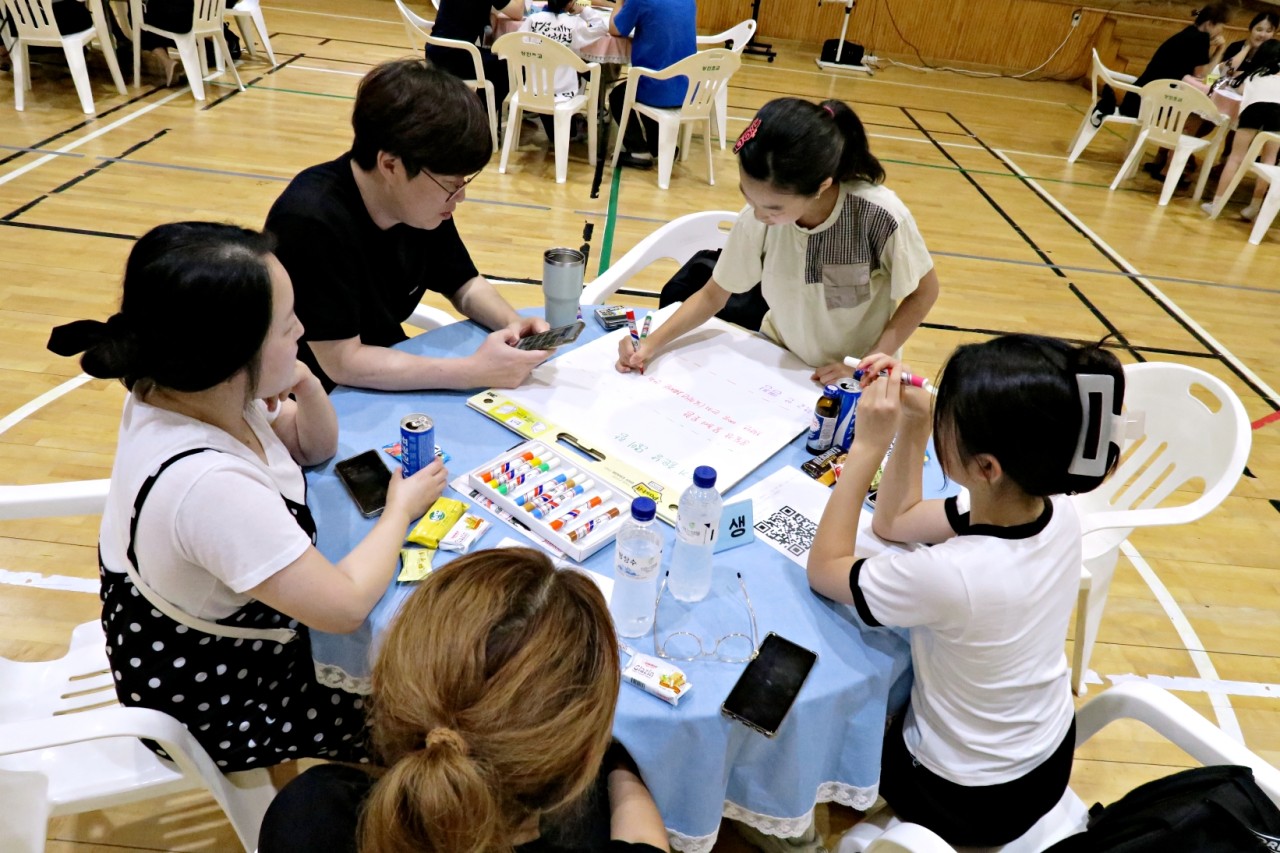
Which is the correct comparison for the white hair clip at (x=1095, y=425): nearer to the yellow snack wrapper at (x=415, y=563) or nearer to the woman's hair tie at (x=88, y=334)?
the yellow snack wrapper at (x=415, y=563)

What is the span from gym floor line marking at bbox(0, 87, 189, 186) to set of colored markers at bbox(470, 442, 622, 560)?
463 cm

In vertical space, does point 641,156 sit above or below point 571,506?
below

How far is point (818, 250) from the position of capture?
2047 mm

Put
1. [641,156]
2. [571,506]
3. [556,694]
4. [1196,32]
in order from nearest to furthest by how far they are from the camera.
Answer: [556,694]
[571,506]
[641,156]
[1196,32]

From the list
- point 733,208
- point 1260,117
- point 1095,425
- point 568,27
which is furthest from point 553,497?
point 1260,117

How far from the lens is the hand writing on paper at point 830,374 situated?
6.58ft

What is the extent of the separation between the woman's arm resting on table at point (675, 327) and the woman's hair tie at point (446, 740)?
125 cm

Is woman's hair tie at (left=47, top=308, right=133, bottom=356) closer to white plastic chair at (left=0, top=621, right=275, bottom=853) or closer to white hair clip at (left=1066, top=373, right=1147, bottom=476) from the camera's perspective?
white plastic chair at (left=0, top=621, right=275, bottom=853)

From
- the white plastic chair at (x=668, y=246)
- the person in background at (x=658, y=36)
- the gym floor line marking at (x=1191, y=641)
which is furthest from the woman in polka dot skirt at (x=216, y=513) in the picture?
the person in background at (x=658, y=36)

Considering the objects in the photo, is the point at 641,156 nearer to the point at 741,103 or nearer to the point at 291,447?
the point at 741,103

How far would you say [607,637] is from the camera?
934 mm

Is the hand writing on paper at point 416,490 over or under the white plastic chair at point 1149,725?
over

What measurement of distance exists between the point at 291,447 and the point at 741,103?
7.16m

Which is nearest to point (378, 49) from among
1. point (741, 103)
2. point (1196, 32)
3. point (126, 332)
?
point (741, 103)
